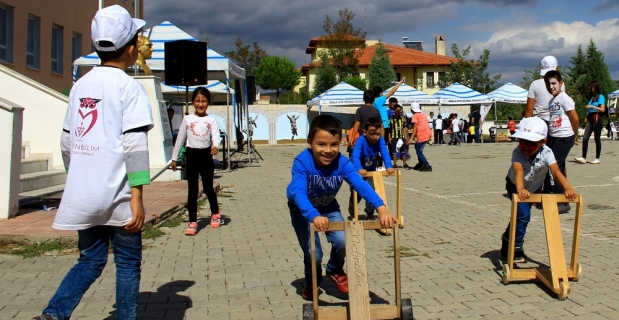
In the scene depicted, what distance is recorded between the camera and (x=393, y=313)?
161 inches

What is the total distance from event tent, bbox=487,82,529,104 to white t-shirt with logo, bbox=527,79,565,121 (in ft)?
81.1

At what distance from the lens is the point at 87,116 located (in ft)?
11.7

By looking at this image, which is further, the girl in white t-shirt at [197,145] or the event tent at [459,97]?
the event tent at [459,97]

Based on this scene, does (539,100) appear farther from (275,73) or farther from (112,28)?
(275,73)

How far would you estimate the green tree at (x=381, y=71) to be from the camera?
65.1 meters

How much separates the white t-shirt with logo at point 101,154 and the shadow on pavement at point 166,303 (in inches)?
53.3

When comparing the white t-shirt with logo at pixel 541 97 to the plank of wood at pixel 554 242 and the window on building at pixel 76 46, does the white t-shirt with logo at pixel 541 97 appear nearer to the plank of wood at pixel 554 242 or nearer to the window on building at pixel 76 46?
the plank of wood at pixel 554 242

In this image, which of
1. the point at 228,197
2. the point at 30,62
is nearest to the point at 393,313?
the point at 228,197

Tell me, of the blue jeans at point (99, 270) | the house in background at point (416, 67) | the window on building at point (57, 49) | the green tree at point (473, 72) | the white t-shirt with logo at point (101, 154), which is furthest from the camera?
the house in background at point (416, 67)

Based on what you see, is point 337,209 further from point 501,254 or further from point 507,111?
point 507,111

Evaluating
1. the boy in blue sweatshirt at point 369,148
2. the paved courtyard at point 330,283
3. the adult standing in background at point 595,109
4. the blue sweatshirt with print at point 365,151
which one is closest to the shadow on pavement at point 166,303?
the paved courtyard at point 330,283

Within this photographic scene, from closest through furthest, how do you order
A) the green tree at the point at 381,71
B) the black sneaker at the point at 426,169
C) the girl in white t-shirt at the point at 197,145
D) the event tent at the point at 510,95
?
the girl in white t-shirt at the point at 197,145 < the black sneaker at the point at 426,169 < the event tent at the point at 510,95 < the green tree at the point at 381,71

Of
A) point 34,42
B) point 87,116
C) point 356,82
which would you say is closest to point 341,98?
point 34,42

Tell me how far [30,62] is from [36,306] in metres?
17.7
